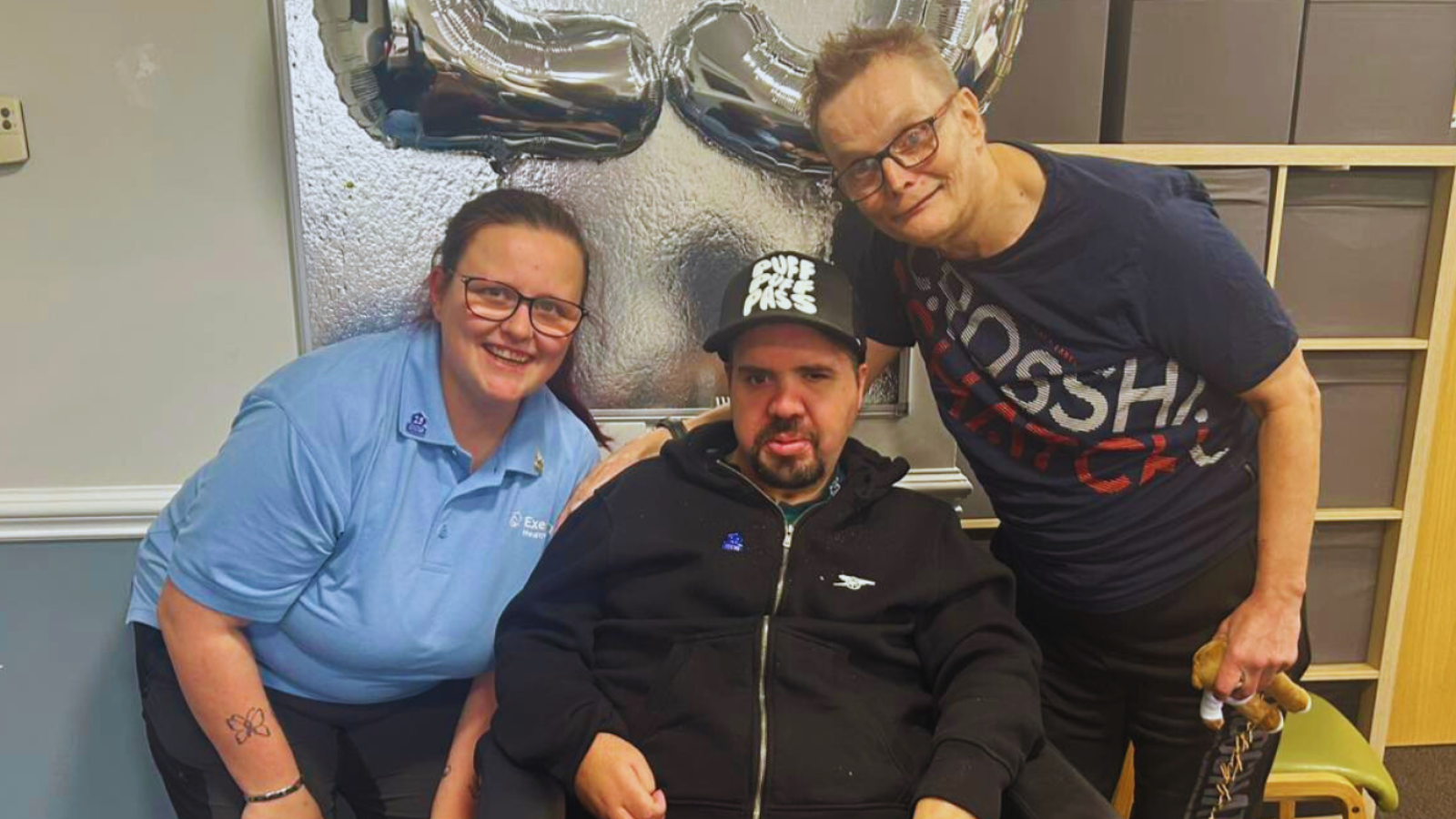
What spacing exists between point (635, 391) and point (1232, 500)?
0.99 metres

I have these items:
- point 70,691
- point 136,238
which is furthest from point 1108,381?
point 70,691

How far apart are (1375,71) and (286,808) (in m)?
2.28

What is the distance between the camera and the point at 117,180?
5.30ft

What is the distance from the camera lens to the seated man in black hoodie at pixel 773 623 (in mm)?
1204

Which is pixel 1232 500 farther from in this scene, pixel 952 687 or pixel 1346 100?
pixel 1346 100

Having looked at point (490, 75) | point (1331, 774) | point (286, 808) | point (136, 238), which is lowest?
point (1331, 774)

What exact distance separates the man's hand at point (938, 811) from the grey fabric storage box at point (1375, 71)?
1478 mm

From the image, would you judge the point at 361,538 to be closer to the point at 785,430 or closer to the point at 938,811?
the point at 785,430

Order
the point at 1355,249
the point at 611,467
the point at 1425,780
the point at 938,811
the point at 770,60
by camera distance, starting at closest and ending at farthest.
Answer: the point at 938,811, the point at 611,467, the point at 770,60, the point at 1355,249, the point at 1425,780

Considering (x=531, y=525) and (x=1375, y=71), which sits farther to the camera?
(x=1375, y=71)

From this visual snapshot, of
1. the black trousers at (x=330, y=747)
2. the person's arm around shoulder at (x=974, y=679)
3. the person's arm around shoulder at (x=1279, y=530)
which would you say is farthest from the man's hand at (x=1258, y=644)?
the black trousers at (x=330, y=747)

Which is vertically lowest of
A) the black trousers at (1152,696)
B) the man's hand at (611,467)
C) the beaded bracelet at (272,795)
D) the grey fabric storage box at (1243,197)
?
the beaded bracelet at (272,795)

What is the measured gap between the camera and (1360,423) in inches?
78.7

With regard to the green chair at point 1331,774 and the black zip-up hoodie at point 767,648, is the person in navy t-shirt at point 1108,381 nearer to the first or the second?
the black zip-up hoodie at point 767,648
